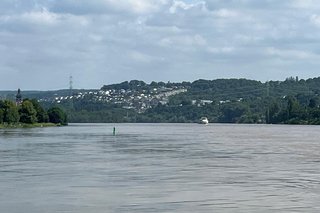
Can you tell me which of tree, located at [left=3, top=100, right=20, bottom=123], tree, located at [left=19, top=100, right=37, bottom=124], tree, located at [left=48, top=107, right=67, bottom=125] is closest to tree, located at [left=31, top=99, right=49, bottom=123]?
tree, located at [left=19, top=100, right=37, bottom=124]

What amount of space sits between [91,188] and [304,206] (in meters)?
9.63

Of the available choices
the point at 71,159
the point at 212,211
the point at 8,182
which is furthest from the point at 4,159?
the point at 212,211

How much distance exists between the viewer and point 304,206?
25.2 m

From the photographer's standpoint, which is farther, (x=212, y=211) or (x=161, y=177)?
(x=161, y=177)

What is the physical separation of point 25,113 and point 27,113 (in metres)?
0.74

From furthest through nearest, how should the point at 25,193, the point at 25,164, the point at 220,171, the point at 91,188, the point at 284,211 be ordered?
the point at 25,164
the point at 220,171
the point at 91,188
the point at 25,193
the point at 284,211

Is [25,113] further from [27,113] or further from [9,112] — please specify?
[9,112]

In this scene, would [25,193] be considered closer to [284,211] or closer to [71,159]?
[284,211]

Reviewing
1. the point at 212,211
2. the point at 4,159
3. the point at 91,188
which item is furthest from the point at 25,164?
the point at 212,211

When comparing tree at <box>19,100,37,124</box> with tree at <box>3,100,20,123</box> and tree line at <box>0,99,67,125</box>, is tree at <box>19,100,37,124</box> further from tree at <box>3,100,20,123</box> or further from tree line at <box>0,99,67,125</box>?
tree at <box>3,100,20,123</box>

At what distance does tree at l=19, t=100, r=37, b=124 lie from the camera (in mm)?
156375

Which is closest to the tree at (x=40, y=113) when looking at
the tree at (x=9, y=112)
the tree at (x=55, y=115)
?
the tree at (x=55, y=115)

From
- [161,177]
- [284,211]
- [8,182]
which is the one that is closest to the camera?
[284,211]

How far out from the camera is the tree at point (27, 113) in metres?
156
